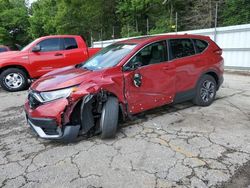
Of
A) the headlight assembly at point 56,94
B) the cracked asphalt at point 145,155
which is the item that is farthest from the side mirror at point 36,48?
the headlight assembly at point 56,94

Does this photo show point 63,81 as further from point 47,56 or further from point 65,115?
point 47,56

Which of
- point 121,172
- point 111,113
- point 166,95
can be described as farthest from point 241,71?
point 121,172

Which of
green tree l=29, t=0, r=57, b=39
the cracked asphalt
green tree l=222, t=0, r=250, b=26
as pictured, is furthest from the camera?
green tree l=29, t=0, r=57, b=39

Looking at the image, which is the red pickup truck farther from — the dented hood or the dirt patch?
the dirt patch

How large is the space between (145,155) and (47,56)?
5.92 metres

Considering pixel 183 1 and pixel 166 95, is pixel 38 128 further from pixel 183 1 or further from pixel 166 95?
pixel 183 1

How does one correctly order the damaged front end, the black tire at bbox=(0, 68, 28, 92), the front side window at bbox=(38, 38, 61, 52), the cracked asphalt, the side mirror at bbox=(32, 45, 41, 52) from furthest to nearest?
the front side window at bbox=(38, 38, 61, 52)
the side mirror at bbox=(32, 45, 41, 52)
the black tire at bbox=(0, 68, 28, 92)
the damaged front end
the cracked asphalt

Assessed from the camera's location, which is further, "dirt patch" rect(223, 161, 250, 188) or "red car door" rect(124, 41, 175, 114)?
"red car door" rect(124, 41, 175, 114)

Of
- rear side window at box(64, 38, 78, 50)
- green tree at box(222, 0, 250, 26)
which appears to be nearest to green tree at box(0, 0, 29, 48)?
green tree at box(222, 0, 250, 26)

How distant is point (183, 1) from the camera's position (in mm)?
21000

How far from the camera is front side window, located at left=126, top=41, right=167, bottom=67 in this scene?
14.5ft

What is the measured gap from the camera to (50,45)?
8.41m

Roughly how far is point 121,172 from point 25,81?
613 centimetres

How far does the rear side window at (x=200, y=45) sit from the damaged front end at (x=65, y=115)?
103 inches
